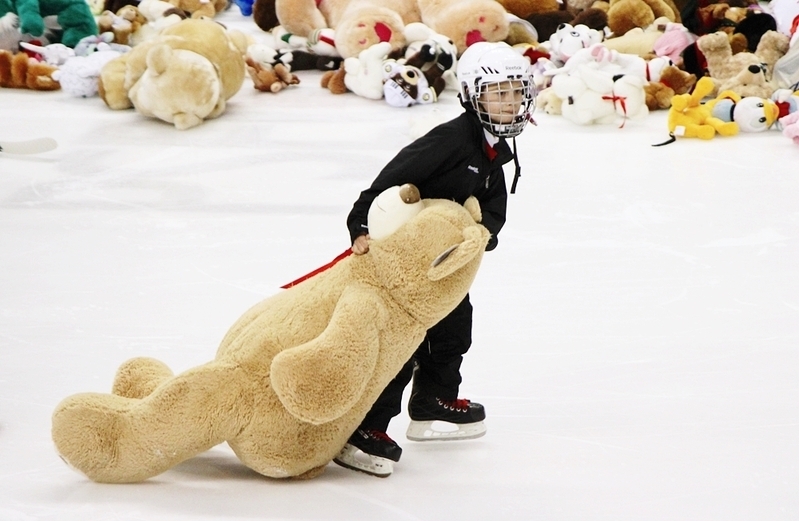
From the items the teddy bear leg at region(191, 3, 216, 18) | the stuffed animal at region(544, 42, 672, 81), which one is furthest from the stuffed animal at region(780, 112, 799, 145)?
the teddy bear leg at region(191, 3, 216, 18)

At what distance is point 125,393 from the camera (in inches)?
87.4

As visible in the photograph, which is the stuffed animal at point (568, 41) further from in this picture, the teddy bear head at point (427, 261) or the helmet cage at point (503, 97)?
the teddy bear head at point (427, 261)

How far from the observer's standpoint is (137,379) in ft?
7.31

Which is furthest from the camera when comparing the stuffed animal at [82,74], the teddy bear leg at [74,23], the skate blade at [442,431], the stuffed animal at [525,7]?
the stuffed animal at [525,7]

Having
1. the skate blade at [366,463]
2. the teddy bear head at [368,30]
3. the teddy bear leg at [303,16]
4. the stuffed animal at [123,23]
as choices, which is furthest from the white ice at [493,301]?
the stuffed animal at [123,23]

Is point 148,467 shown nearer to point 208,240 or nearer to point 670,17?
point 208,240

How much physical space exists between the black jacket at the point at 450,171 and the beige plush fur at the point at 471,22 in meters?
4.25

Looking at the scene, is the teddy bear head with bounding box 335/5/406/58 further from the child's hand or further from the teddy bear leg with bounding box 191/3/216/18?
the child's hand

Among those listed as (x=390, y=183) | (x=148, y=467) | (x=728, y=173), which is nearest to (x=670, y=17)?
(x=728, y=173)

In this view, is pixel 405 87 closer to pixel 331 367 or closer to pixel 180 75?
pixel 180 75

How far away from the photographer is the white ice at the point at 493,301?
2.10 meters

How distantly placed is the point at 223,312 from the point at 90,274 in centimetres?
61

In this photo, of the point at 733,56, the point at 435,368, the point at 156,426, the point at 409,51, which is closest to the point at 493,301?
the point at 435,368

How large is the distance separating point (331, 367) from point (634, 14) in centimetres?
539
